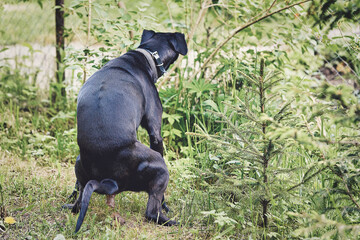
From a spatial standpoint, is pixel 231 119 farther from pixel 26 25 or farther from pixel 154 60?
pixel 26 25

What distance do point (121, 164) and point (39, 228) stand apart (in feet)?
2.43

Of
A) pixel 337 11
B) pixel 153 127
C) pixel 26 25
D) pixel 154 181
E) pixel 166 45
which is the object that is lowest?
pixel 154 181

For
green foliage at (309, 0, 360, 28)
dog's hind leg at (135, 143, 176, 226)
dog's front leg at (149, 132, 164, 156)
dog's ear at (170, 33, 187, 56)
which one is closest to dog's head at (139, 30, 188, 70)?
dog's ear at (170, 33, 187, 56)

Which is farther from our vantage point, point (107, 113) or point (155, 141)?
point (155, 141)

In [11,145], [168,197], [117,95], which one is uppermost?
[117,95]

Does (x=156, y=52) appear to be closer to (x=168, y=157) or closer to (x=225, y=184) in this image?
(x=168, y=157)

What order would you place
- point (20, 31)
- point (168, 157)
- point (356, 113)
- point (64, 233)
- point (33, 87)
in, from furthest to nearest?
point (20, 31), point (33, 87), point (168, 157), point (64, 233), point (356, 113)

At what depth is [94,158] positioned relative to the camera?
2.51 m

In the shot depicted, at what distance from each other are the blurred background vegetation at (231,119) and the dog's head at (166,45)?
20 centimetres

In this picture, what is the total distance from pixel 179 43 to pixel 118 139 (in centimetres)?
146

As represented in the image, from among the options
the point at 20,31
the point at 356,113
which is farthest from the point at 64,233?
the point at 20,31

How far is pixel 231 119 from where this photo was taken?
3947mm

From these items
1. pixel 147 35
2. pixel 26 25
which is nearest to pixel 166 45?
pixel 147 35

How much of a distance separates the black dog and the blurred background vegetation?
0.28m
